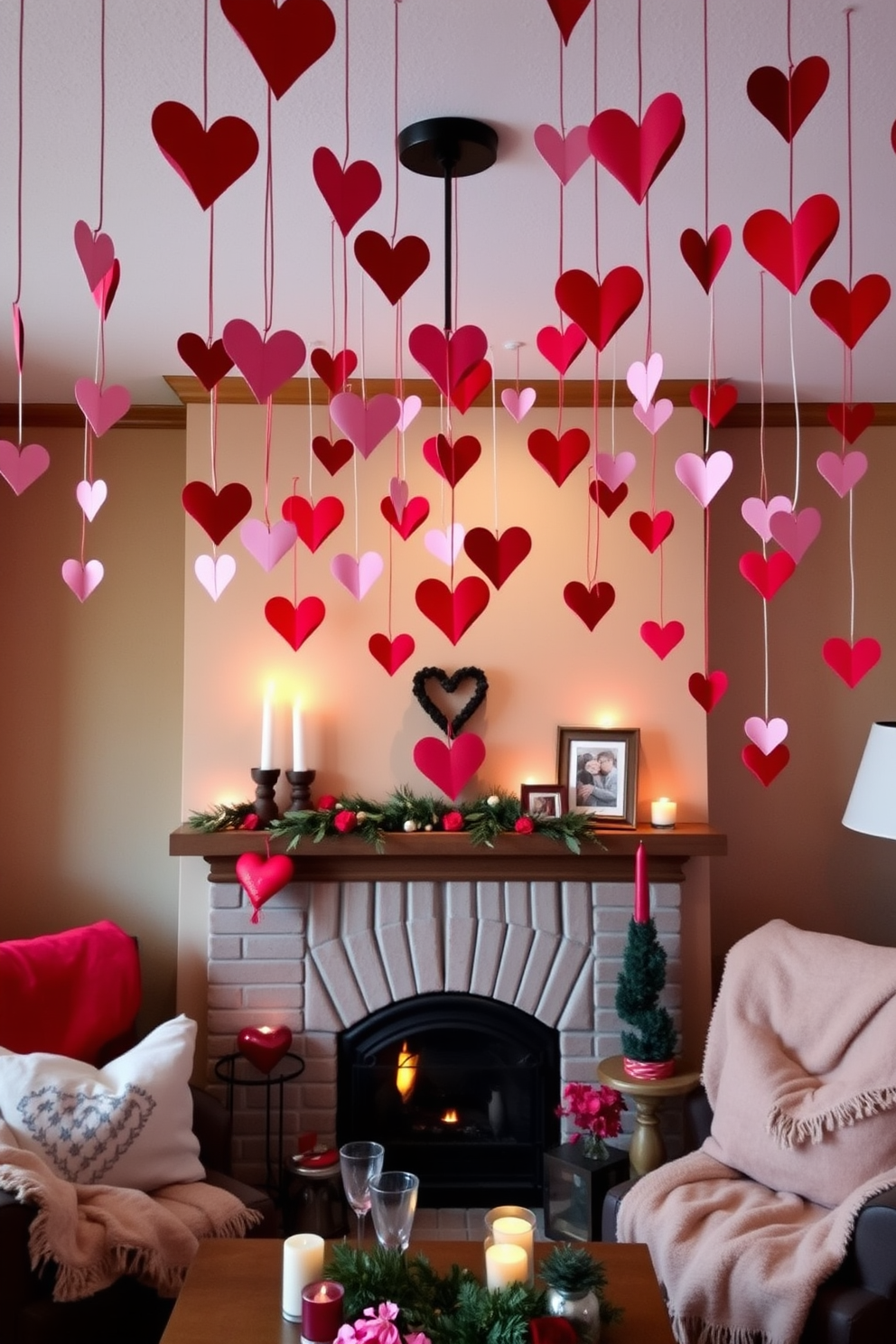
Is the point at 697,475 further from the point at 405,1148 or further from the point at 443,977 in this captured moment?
the point at 405,1148

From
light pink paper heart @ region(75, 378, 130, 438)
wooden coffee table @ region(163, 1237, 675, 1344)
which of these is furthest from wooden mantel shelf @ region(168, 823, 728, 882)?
light pink paper heart @ region(75, 378, 130, 438)

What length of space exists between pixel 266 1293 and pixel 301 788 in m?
1.55

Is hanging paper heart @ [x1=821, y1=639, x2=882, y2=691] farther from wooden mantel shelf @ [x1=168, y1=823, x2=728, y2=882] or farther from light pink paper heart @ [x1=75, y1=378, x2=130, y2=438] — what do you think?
wooden mantel shelf @ [x1=168, y1=823, x2=728, y2=882]

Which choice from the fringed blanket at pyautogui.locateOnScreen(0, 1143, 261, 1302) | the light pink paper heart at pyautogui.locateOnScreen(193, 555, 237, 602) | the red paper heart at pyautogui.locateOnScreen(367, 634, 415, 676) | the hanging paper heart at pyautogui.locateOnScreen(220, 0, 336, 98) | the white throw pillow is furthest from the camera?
the white throw pillow

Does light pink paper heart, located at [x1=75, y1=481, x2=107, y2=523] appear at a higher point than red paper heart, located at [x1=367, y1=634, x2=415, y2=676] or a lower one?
Result: higher

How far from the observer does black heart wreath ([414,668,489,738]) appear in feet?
11.5

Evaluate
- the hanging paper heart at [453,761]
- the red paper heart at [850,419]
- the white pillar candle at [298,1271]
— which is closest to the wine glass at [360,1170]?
the white pillar candle at [298,1271]

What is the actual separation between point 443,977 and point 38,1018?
116 cm

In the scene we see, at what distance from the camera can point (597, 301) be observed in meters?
1.34

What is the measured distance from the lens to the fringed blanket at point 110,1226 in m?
2.28

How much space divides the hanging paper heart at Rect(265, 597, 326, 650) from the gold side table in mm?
1726

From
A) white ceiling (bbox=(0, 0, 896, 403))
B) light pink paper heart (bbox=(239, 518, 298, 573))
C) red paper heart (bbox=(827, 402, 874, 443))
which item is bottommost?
light pink paper heart (bbox=(239, 518, 298, 573))

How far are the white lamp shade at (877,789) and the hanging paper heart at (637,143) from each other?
7.77 feet

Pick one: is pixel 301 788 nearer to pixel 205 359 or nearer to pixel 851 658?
pixel 851 658
